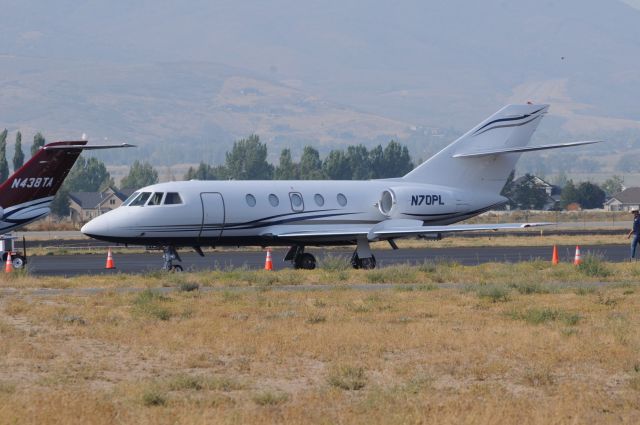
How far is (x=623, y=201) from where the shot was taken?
6270 inches

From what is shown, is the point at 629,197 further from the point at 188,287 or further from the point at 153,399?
the point at 153,399

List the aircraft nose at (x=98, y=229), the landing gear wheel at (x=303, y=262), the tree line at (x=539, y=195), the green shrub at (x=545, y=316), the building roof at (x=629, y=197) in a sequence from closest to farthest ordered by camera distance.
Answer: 1. the green shrub at (x=545, y=316)
2. the aircraft nose at (x=98, y=229)
3. the landing gear wheel at (x=303, y=262)
4. the tree line at (x=539, y=195)
5. the building roof at (x=629, y=197)

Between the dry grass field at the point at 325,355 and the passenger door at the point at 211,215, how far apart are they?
242 inches

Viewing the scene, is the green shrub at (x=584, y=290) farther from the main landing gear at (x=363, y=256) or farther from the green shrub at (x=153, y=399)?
the green shrub at (x=153, y=399)

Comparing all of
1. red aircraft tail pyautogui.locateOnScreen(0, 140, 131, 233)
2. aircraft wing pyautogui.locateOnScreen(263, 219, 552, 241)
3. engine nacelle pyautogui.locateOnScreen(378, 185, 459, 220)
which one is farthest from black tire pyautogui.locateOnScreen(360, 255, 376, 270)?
red aircraft tail pyautogui.locateOnScreen(0, 140, 131, 233)

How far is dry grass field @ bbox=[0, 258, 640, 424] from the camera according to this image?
13414 millimetres

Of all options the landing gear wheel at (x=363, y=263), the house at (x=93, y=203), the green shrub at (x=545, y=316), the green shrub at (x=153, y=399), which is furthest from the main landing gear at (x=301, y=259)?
the house at (x=93, y=203)

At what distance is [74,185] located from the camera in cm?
17225

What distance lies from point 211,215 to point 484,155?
29.8 ft

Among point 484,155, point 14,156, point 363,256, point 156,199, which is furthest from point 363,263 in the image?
point 14,156

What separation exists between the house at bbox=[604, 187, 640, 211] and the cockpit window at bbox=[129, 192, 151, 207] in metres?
128

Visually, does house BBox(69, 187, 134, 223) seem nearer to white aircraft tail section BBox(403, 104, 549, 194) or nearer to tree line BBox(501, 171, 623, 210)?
tree line BBox(501, 171, 623, 210)

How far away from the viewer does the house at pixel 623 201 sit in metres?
158

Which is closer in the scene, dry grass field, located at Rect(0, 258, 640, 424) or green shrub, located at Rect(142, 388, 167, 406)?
dry grass field, located at Rect(0, 258, 640, 424)
